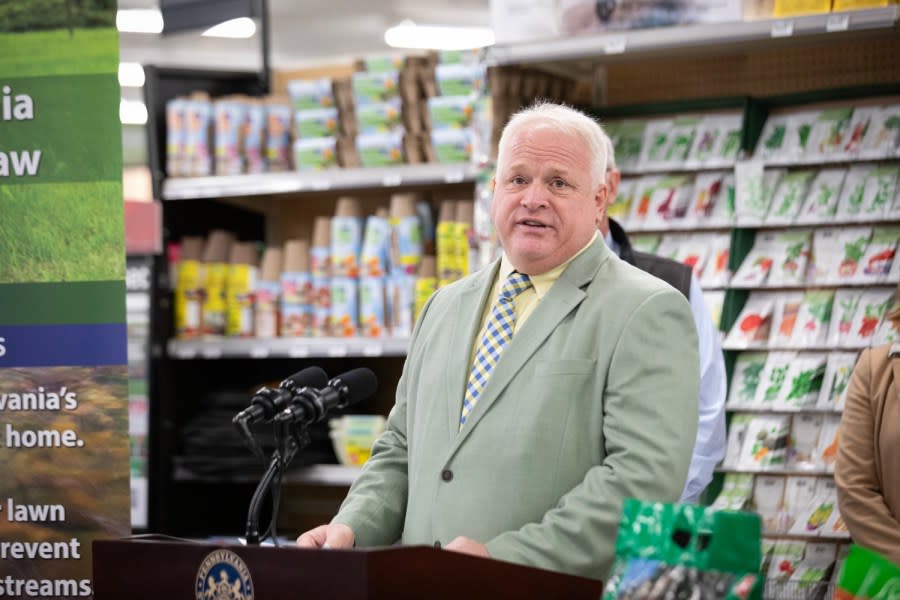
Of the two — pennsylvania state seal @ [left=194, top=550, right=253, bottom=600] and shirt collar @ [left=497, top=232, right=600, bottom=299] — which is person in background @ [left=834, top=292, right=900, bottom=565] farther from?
pennsylvania state seal @ [left=194, top=550, right=253, bottom=600]

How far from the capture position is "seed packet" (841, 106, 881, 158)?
465 cm

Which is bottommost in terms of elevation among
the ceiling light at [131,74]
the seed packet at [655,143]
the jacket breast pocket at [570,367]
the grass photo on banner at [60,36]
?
the jacket breast pocket at [570,367]

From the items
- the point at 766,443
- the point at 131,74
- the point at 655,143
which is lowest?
the point at 766,443

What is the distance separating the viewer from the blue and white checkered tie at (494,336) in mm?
2586

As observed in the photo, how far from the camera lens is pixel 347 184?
18.0 ft

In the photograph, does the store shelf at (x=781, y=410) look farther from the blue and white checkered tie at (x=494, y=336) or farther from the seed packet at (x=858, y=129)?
the blue and white checkered tie at (x=494, y=336)

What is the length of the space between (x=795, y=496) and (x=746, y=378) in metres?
0.47

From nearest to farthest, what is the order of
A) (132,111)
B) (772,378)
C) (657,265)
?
(657,265) → (772,378) → (132,111)

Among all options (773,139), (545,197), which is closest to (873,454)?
(773,139)

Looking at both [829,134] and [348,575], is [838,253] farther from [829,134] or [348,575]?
[348,575]

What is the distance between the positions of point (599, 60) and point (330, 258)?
1.47 meters

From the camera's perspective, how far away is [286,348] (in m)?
5.57

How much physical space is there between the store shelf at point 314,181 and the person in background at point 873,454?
5.70ft

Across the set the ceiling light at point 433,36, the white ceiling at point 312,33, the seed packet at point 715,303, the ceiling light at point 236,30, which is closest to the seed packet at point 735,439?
the seed packet at point 715,303
